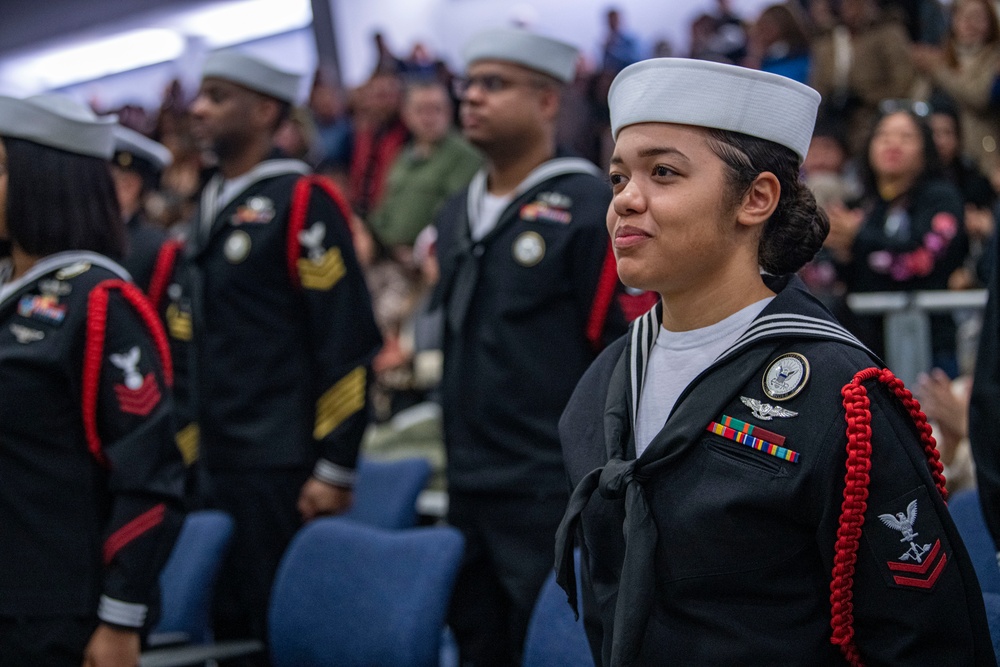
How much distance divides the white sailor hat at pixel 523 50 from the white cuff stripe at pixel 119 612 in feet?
5.85

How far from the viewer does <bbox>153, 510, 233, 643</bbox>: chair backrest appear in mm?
3213

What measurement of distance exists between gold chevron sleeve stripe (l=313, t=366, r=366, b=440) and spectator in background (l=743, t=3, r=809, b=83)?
14.8ft

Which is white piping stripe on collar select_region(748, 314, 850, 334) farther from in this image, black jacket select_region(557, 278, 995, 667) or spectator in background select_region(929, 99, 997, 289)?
spectator in background select_region(929, 99, 997, 289)

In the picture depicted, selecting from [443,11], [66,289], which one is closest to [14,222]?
[66,289]

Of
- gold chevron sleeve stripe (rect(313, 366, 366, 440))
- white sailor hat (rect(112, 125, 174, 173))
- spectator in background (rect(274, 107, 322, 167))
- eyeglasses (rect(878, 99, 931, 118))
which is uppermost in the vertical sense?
eyeglasses (rect(878, 99, 931, 118))

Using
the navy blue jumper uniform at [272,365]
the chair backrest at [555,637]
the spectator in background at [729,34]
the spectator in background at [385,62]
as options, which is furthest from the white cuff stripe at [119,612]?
the spectator in background at [385,62]

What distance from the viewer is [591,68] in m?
9.18

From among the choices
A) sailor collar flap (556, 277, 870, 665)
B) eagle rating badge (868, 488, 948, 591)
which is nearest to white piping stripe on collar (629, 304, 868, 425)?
sailor collar flap (556, 277, 870, 665)

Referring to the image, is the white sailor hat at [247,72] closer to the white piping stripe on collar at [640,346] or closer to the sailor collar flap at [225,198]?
the sailor collar flap at [225,198]

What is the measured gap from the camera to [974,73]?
6.06 meters

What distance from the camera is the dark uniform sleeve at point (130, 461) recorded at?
2359 millimetres

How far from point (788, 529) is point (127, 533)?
1415 mm

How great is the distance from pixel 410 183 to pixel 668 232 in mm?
5976

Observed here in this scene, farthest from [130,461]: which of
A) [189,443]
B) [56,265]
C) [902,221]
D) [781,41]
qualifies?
[781,41]
